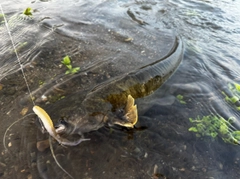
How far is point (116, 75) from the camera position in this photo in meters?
4.11

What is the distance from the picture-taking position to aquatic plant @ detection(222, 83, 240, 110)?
379 cm

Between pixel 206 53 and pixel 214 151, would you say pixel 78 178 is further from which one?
pixel 206 53

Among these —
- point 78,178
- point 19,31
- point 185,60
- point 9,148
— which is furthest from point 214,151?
point 19,31

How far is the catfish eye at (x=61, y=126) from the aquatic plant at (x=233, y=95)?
9.44 feet

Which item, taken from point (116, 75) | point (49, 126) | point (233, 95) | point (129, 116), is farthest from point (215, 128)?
point (49, 126)

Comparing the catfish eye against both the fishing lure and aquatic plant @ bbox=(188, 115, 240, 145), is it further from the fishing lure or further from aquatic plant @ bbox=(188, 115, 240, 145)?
aquatic plant @ bbox=(188, 115, 240, 145)

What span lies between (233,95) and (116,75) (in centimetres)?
221

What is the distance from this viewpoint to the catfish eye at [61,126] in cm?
264

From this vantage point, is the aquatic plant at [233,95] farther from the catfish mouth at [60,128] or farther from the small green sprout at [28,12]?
the small green sprout at [28,12]

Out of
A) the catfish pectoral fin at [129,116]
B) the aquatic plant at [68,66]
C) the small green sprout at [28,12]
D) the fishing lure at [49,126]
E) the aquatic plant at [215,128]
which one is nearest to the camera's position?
the fishing lure at [49,126]

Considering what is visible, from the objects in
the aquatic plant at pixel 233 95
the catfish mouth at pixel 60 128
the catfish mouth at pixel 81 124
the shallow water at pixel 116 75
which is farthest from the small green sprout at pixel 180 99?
the catfish mouth at pixel 60 128

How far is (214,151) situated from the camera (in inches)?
117

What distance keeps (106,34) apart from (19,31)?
2.08 metres

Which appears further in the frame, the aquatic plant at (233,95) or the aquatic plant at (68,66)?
the aquatic plant at (68,66)
